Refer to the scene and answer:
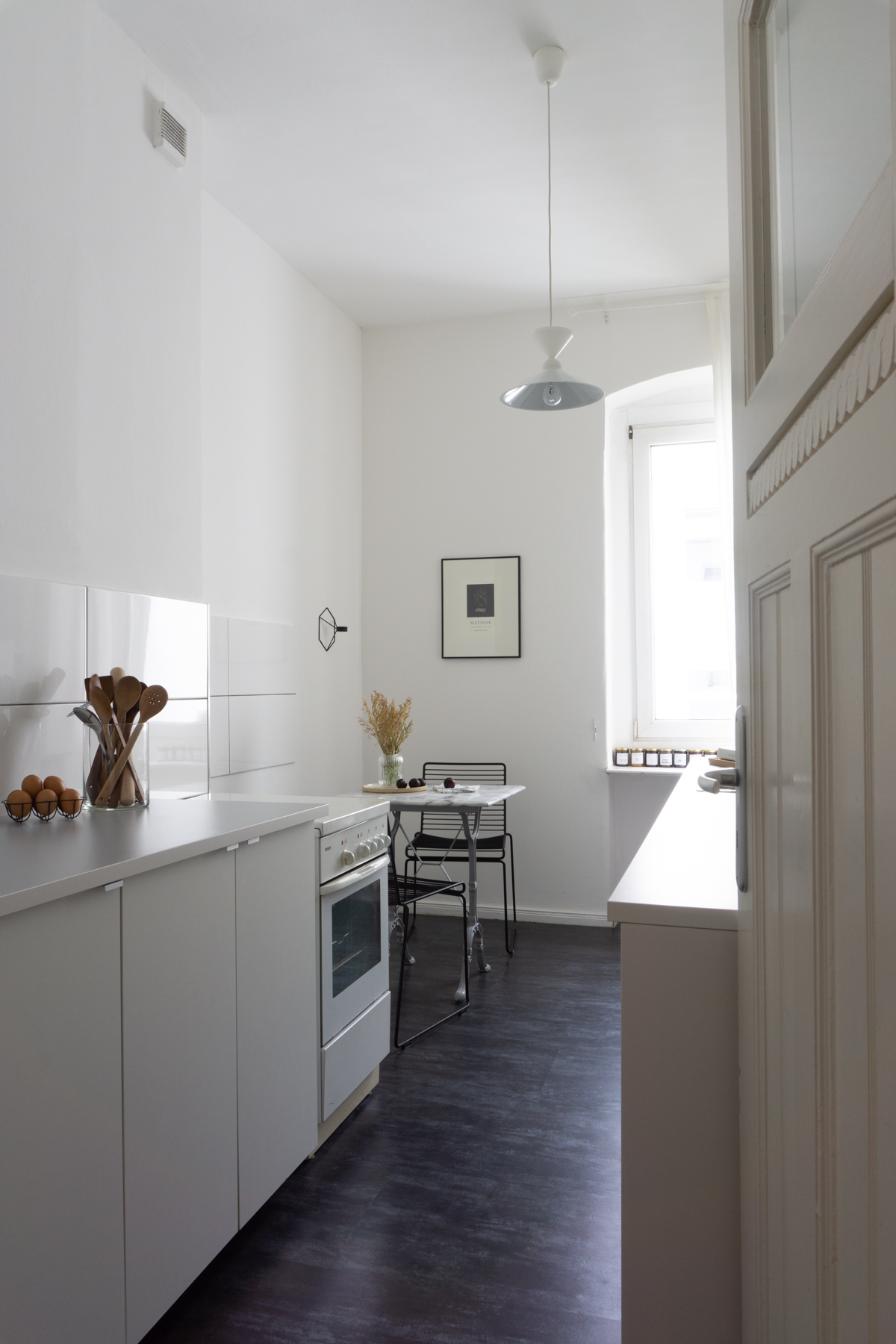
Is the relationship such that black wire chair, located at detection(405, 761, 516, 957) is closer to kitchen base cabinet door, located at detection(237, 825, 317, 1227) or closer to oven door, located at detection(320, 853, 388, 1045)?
oven door, located at detection(320, 853, 388, 1045)

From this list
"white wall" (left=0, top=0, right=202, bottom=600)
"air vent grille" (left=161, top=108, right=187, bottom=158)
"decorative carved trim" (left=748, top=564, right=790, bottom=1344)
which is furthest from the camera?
"air vent grille" (left=161, top=108, right=187, bottom=158)

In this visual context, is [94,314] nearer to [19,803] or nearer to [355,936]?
[19,803]

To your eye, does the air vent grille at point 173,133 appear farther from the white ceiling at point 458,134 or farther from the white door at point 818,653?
the white door at point 818,653

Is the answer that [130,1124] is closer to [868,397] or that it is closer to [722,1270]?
[722,1270]

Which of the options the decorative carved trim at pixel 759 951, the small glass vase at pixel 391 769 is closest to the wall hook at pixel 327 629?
Result: the small glass vase at pixel 391 769

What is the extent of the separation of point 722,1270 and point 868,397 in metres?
1.11

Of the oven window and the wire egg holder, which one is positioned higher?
the wire egg holder

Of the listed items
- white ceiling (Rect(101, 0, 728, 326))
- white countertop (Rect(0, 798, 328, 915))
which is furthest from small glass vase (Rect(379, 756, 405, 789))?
white ceiling (Rect(101, 0, 728, 326))

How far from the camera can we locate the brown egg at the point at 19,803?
2012 millimetres

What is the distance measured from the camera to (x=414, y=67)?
286 cm

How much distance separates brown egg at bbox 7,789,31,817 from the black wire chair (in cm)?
249

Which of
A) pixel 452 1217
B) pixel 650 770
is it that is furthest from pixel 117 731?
pixel 650 770

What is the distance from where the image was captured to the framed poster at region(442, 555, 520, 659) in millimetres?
4879

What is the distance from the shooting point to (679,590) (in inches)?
200
